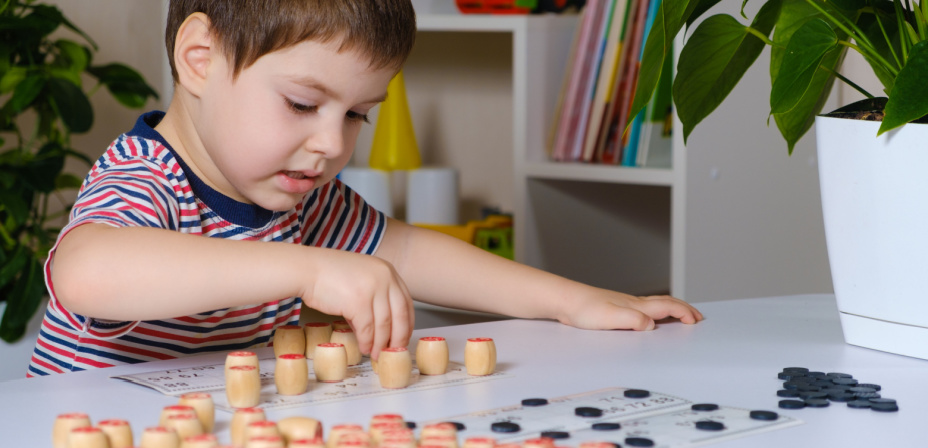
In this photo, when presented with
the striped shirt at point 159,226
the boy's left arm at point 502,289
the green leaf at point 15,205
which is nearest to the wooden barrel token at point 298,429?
the striped shirt at point 159,226

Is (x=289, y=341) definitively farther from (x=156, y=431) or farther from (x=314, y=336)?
(x=156, y=431)

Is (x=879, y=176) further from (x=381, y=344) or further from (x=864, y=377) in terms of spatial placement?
(x=381, y=344)

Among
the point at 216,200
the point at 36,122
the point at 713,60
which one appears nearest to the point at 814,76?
the point at 713,60

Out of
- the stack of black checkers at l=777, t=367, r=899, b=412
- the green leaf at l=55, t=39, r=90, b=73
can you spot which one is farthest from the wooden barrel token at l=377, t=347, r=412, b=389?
the green leaf at l=55, t=39, r=90, b=73

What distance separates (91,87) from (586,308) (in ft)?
4.70

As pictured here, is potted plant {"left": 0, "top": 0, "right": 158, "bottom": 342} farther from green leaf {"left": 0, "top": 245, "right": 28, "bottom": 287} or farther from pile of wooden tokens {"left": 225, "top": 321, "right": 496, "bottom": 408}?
pile of wooden tokens {"left": 225, "top": 321, "right": 496, "bottom": 408}

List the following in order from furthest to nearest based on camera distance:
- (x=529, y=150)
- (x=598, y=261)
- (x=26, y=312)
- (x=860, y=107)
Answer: (x=598, y=261), (x=529, y=150), (x=26, y=312), (x=860, y=107)

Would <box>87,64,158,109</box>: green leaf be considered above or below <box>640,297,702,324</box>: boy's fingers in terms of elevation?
above

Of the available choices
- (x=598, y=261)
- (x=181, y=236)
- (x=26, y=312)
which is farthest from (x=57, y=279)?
(x=598, y=261)

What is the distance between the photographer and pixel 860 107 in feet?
2.66

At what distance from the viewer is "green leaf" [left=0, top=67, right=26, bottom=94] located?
5.42ft

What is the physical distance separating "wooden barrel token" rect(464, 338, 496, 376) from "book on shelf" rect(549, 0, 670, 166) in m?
1.04

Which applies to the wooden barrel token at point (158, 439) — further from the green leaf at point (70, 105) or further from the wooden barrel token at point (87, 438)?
the green leaf at point (70, 105)

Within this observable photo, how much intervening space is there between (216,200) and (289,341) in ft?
0.82
